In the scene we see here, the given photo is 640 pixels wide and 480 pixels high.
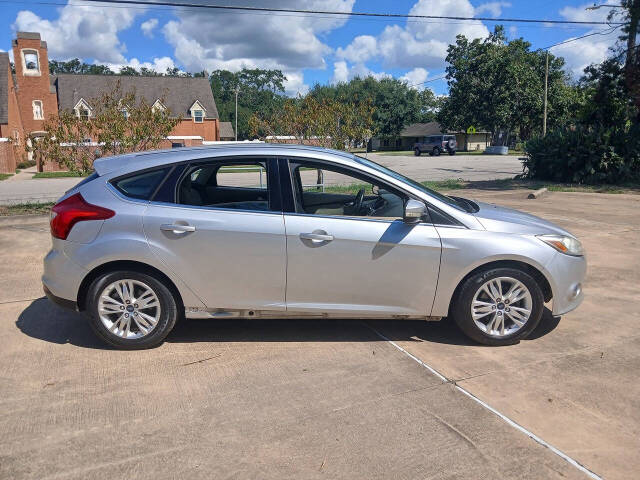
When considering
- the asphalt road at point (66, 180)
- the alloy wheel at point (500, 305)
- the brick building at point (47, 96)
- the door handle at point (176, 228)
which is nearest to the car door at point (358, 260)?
the alloy wheel at point (500, 305)

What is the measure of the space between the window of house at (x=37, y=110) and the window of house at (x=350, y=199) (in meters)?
49.4

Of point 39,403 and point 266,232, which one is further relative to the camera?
point 266,232

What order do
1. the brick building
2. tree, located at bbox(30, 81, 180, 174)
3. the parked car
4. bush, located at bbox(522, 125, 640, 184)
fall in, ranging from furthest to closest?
the parked car
the brick building
bush, located at bbox(522, 125, 640, 184)
tree, located at bbox(30, 81, 180, 174)

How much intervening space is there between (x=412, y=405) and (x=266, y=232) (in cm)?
171

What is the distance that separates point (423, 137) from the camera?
7575 cm

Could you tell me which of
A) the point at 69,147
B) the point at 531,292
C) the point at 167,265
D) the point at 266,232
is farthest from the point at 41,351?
the point at 69,147

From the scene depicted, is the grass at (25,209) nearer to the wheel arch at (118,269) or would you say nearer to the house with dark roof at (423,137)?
the wheel arch at (118,269)

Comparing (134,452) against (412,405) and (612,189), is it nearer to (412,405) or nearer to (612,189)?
(412,405)

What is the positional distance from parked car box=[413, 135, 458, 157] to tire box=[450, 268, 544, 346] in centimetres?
5246

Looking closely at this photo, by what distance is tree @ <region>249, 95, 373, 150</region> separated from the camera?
51.9 ft

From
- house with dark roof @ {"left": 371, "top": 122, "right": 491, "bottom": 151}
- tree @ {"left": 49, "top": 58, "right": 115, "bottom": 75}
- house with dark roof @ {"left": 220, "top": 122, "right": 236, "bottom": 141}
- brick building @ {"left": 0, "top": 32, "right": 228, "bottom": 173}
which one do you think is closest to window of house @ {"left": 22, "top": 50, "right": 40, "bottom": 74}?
brick building @ {"left": 0, "top": 32, "right": 228, "bottom": 173}

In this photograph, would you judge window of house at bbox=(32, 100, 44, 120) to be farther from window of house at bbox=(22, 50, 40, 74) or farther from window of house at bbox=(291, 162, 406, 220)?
window of house at bbox=(291, 162, 406, 220)

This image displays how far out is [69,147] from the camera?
12.0 metres

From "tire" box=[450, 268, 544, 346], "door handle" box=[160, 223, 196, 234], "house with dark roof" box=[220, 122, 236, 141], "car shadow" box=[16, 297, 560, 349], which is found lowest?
"car shadow" box=[16, 297, 560, 349]
